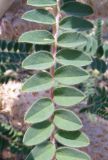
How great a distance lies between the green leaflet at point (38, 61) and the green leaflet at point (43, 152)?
12 cm

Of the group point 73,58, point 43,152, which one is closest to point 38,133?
point 43,152

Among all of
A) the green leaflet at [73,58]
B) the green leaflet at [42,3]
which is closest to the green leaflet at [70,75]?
the green leaflet at [73,58]

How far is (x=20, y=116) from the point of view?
48.8 inches

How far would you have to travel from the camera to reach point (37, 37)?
2.65 feet

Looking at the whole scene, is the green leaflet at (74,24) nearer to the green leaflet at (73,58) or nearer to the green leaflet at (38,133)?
the green leaflet at (73,58)

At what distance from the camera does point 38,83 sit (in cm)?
77

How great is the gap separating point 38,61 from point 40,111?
3.3 inches

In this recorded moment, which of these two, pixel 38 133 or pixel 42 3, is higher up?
pixel 42 3

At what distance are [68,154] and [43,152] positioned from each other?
40mm

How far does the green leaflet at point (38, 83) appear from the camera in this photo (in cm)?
76

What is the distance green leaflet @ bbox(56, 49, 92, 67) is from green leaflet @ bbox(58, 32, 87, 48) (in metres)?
0.01

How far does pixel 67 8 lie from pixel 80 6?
2 cm

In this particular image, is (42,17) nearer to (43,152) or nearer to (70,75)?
(70,75)

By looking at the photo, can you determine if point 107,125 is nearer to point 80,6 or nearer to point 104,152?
point 104,152
